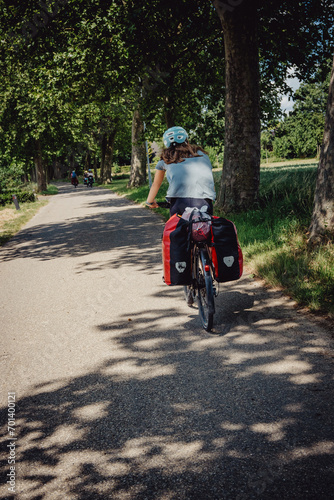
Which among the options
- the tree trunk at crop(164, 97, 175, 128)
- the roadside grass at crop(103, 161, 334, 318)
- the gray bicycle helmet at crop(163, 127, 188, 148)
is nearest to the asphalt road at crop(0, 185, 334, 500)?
the roadside grass at crop(103, 161, 334, 318)

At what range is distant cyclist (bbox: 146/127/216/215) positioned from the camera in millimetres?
4105

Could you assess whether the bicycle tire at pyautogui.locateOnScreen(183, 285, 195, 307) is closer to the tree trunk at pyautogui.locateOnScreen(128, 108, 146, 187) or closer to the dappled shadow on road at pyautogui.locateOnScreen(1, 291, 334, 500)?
the dappled shadow on road at pyautogui.locateOnScreen(1, 291, 334, 500)

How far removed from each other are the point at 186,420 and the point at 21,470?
3.84 feet

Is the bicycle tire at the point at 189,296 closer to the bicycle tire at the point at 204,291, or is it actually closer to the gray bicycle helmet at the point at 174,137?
the bicycle tire at the point at 204,291

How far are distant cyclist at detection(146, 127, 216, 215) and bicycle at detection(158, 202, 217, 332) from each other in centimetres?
39

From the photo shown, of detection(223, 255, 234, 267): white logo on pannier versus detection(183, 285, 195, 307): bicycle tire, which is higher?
detection(223, 255, 234, 267): white logo on pannier

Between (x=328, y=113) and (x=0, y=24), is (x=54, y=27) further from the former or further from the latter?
(x=328, y=113)

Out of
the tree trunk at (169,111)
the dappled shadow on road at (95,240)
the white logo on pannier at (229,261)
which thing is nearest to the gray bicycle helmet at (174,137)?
the white logo on pannier at (229,261)

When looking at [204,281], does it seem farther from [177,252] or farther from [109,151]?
[109,151]

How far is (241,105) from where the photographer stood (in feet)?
30.0

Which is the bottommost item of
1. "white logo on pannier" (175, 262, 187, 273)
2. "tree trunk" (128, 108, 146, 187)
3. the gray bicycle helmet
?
"white logo on pannier" (175, 262, 187, 273)

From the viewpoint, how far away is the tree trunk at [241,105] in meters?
8.86

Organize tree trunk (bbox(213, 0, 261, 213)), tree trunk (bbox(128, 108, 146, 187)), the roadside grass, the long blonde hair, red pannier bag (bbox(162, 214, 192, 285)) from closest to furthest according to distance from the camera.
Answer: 1. red pannier bag (bbox(162, 214, 192, 285))
2. the long blonde hair
3. the roadside grass
4. tree trunk (bbox(213, 0, 261, 213))
5. tree trunk (bbox(128, 108, 146, 187))

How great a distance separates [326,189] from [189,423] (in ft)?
13.5
